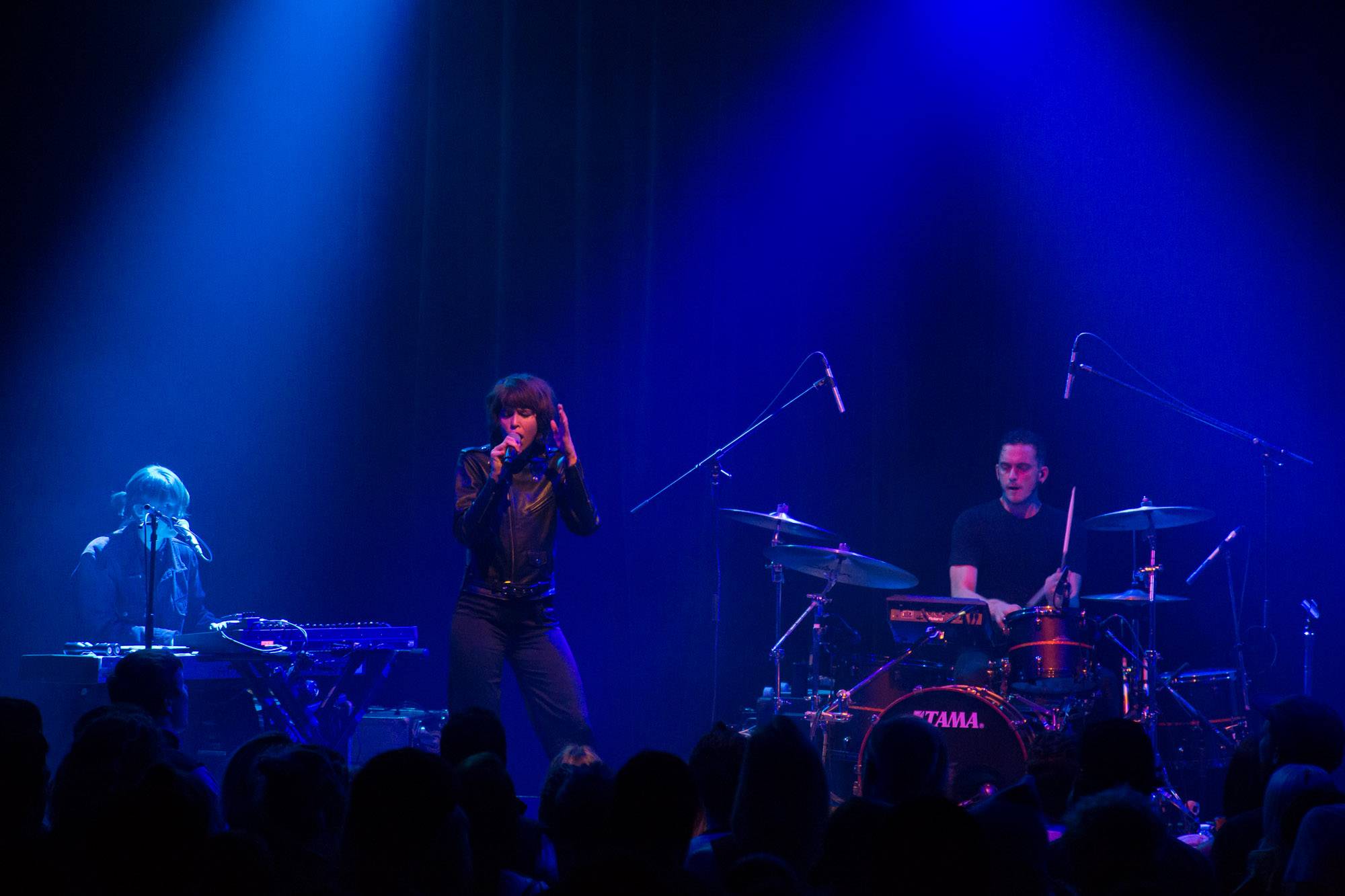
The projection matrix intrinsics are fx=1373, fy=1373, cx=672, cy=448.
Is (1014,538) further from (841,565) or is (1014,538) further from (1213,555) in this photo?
(841,565)

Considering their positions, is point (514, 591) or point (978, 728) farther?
point (978, 728)

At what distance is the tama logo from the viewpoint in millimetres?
7426

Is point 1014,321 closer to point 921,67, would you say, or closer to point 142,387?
point 921,67

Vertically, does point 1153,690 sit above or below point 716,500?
below

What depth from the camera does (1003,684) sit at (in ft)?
25.3

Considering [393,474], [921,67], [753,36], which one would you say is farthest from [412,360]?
[921,67]

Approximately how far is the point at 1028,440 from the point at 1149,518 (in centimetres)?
106

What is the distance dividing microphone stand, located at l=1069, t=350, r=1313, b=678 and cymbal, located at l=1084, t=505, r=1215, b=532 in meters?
0.69

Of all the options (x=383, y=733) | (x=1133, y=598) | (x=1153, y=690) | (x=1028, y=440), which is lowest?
(x=383, y=733)

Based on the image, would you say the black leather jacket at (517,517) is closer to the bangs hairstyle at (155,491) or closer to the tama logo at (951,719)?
the tama logo at (951,719)

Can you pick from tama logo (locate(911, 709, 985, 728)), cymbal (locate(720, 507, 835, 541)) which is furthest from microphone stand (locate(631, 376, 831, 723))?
tama logo (locate(911, 709, 985, 728))

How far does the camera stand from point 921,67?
31.1 feet

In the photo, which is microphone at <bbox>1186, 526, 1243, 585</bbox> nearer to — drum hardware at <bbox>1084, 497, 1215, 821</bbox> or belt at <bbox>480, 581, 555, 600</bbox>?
drum hardware at <bbox>1084, 497, 1215, 821</bbox>

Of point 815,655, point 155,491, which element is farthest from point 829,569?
point 155,491
